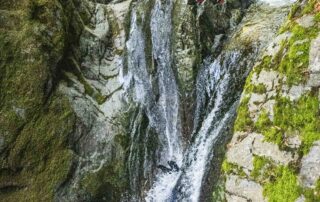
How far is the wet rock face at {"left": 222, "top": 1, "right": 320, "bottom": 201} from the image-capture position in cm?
459

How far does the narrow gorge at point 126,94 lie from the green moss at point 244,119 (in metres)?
0.06

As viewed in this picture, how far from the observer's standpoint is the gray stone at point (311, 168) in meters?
4.39

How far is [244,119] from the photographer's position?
5602 millimetres

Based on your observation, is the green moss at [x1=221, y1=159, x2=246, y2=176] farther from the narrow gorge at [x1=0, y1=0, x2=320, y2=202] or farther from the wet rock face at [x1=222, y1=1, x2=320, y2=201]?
the narrow gorge at [x1=0, y1=0, x2=320, y2=202]

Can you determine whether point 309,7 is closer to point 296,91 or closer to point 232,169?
point 296,91

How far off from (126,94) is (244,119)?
4.47m

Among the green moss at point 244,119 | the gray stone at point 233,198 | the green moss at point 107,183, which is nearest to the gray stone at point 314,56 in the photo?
the green moss at point 244,119

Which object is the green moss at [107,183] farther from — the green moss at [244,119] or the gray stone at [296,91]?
the gray stone at [296,91]

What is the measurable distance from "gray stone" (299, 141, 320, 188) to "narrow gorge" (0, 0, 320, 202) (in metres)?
1.48

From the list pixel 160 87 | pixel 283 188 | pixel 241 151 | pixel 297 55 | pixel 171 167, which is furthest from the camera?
pixel 160 87

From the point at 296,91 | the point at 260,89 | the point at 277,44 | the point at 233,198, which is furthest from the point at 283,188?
the point at 277,44

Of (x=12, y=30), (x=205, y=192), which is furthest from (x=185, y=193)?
(x=12, y=30)

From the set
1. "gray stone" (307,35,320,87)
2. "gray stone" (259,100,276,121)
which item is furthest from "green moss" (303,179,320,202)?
"gray stone" (307,35,320,87)

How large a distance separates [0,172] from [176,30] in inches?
214
